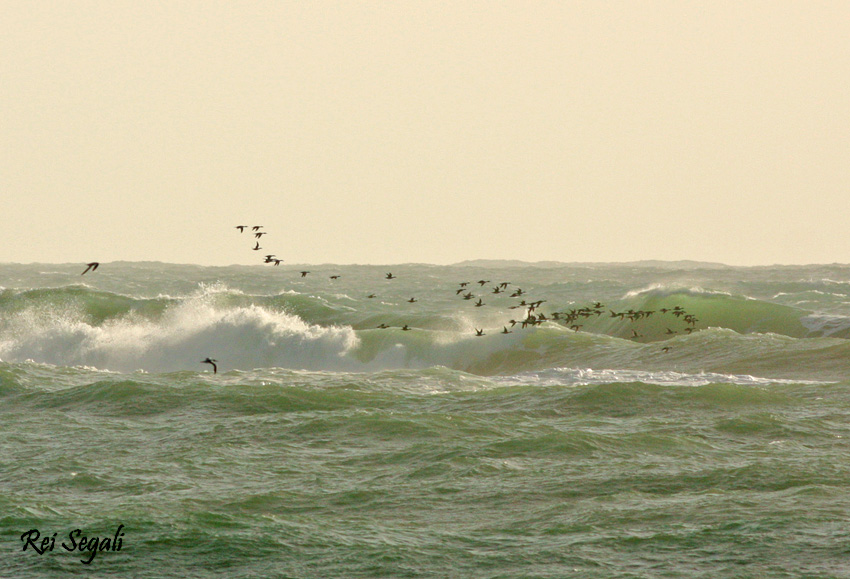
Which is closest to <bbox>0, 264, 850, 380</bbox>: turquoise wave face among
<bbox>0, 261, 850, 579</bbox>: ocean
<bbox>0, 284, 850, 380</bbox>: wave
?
<bbox>0, 284, 850, 380</bbox>: wave

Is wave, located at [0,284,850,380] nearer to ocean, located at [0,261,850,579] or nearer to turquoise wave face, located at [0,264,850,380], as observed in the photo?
turquoise wave face, located at [0,264,850,380]

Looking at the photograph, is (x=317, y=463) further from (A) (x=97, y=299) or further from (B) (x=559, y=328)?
(A) (x=97, y=299)

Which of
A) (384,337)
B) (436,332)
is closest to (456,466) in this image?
(436,332)

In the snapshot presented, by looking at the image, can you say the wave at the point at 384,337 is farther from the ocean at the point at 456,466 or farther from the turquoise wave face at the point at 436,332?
the ocean at the point at 456,466

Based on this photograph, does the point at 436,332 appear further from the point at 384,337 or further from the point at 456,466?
the point at 456,466

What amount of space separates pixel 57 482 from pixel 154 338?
28.2m

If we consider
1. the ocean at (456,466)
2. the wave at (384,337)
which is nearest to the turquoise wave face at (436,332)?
the wave at (384,337)

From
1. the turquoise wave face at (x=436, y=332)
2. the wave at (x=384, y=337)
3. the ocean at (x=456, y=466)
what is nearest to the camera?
the ocean at (x=456, y=466)

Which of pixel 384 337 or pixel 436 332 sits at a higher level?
pixel 436 332

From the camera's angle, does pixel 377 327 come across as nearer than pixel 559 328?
No

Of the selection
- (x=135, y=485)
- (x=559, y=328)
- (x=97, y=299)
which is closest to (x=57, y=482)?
(x=135, y=485)

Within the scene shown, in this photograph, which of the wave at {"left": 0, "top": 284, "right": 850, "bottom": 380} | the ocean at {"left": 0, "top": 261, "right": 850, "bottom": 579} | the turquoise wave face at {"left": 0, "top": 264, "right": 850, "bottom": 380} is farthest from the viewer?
the turquoise wave face at {"left": 0, "top": 264, "right": 850, "bottom": 380}

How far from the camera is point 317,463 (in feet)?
55.0

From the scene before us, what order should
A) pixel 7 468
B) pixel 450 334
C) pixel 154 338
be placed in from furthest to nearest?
pixel 154 338 < pixel 450 334 < pixel 7 468
